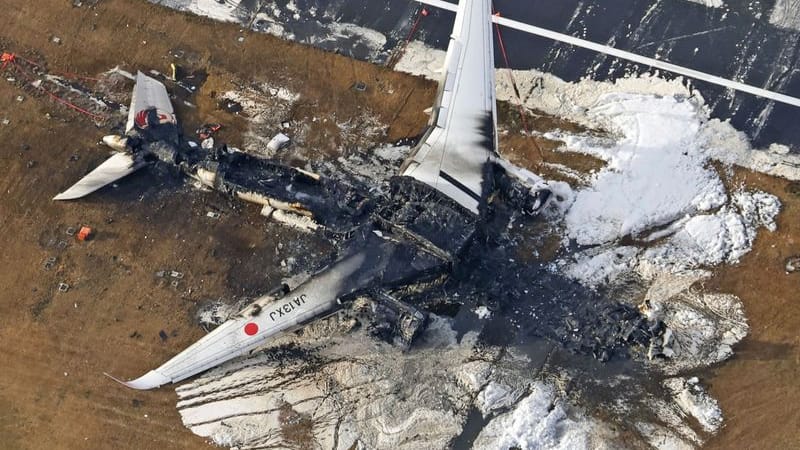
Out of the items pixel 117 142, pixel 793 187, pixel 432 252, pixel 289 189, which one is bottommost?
pixel 117 142

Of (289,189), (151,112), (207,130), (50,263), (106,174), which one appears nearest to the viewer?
(289,189)

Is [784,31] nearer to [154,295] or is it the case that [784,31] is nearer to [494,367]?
[494,367]

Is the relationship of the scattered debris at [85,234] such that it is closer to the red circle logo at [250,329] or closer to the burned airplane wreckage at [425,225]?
the burned airplane wreckage at [425,225]

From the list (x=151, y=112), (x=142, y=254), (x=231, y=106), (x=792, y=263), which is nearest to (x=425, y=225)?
(x=231, y=106)

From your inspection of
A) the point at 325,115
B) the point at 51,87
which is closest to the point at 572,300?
the point at 325,115

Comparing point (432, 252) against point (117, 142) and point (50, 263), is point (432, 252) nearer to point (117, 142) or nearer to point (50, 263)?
point (117, 142)

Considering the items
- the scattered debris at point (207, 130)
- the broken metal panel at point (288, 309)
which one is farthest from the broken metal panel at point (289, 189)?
the scattered debris at point (207, 130)
